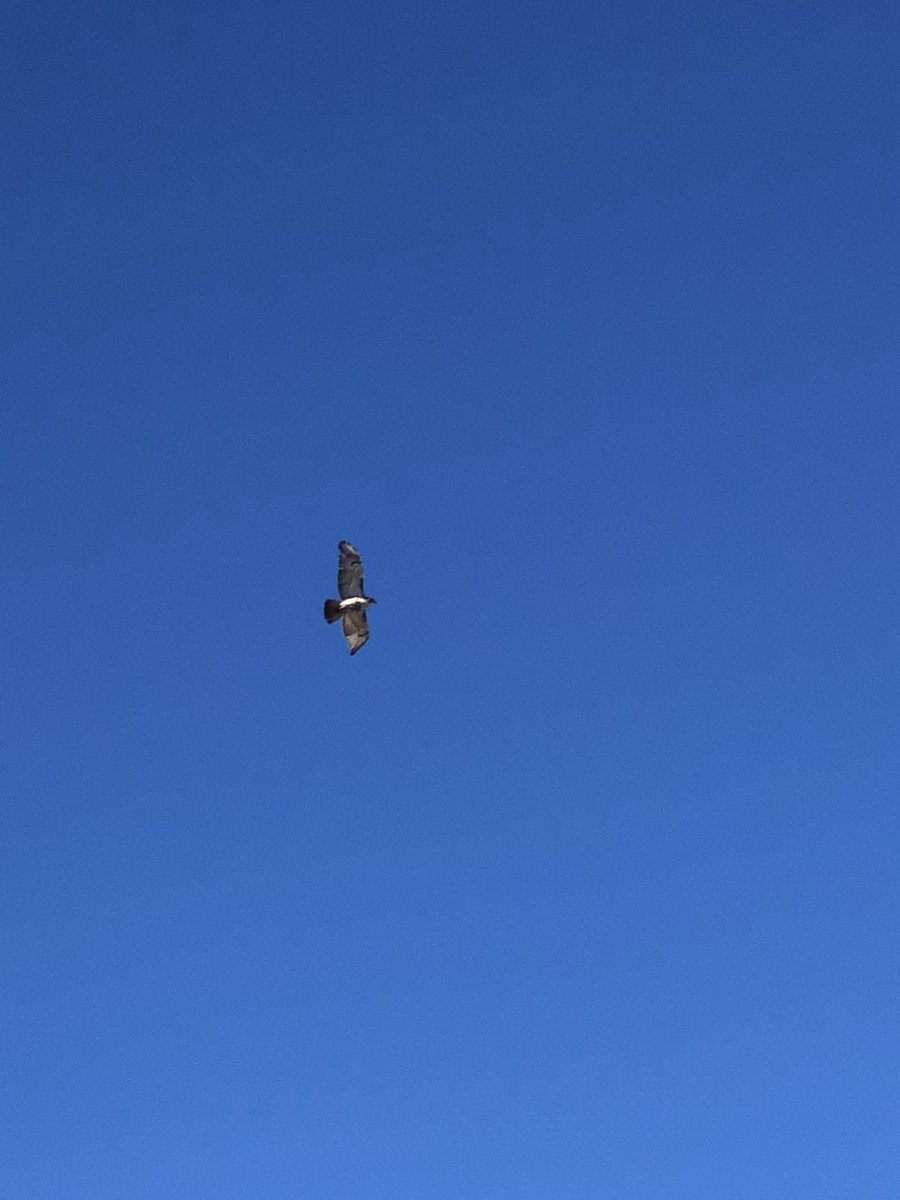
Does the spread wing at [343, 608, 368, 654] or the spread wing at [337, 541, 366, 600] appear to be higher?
the spread wing at [337, 541, 366, 600]

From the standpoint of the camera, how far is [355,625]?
9538 centimetres

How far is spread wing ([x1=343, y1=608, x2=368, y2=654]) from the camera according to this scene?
94812 mm

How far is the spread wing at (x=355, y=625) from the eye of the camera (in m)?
94.8

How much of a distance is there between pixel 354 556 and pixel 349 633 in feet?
17.1

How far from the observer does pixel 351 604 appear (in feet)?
314

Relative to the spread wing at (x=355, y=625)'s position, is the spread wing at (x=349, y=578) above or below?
above

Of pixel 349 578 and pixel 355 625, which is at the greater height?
pixel 349 578

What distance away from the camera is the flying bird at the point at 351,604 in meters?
95.1

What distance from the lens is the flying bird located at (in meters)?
95.1

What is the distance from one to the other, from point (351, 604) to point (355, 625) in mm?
1263

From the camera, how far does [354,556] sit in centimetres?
9762

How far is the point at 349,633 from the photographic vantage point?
95000 mm
